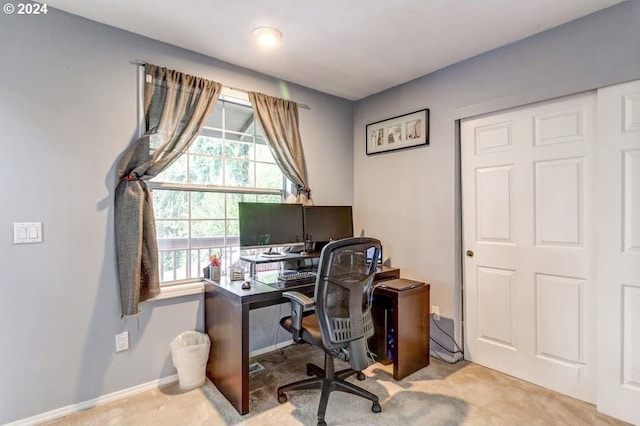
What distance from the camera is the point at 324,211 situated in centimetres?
312

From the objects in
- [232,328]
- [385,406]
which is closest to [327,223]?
[232,328]

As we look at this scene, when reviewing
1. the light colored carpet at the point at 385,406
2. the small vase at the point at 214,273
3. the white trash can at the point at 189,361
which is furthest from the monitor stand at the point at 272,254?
the light colored carpet at the point at 385,406

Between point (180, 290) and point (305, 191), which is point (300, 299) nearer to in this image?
point (180, 290)

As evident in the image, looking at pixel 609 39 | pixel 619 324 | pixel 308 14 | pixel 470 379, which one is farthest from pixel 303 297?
pixel 609 39

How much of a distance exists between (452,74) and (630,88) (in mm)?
1199

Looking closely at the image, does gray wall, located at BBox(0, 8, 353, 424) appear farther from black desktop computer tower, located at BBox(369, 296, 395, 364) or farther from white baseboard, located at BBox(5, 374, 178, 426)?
black desktop computer tower, located at BBox(369, 296, 395, 364)

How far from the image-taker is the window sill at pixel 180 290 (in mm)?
2363

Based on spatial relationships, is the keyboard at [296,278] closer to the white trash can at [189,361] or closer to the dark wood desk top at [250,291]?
the dark wood desk top at [250,291]

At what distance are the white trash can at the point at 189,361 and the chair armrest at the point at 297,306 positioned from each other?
758mm

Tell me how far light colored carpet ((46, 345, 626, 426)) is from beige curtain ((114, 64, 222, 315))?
645 millimetres

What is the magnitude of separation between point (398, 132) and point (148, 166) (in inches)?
88.0

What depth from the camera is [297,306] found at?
6.71 feet

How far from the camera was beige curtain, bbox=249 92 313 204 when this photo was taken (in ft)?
9.45

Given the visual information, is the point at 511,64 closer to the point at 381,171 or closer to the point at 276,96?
the point at 381,171
